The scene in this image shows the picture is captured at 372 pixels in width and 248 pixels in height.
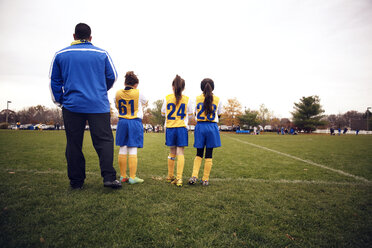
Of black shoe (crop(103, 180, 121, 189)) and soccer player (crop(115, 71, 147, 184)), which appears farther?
soccer player (crop(115, 71, 147, 184))

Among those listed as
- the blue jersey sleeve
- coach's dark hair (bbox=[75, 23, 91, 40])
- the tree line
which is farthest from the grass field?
the tree line

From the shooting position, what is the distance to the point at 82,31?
10.0 feet

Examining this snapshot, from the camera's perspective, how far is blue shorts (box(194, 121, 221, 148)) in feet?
12.0

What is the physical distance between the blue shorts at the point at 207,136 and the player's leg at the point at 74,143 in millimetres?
2067

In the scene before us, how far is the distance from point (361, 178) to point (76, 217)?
607 centimetres

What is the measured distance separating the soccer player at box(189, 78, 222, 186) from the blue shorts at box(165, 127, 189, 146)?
0.23 m

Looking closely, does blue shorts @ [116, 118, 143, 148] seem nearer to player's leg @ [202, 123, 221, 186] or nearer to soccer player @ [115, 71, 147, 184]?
soccer player @ [115, 71, 147, 184]

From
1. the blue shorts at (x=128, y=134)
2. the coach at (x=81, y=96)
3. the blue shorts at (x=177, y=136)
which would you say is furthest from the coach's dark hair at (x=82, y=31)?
the blue shorts at (x=177, y=136)

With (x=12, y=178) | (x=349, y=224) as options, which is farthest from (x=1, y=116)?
(x=349, y=224)

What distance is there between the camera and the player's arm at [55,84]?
293cm

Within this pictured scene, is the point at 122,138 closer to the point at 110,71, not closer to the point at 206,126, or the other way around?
the point at 110,71

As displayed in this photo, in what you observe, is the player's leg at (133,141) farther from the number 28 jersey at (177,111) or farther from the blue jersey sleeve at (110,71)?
the blue jersey sleeve at (110,71)

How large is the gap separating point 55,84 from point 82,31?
1.00 m

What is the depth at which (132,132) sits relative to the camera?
138 inches
